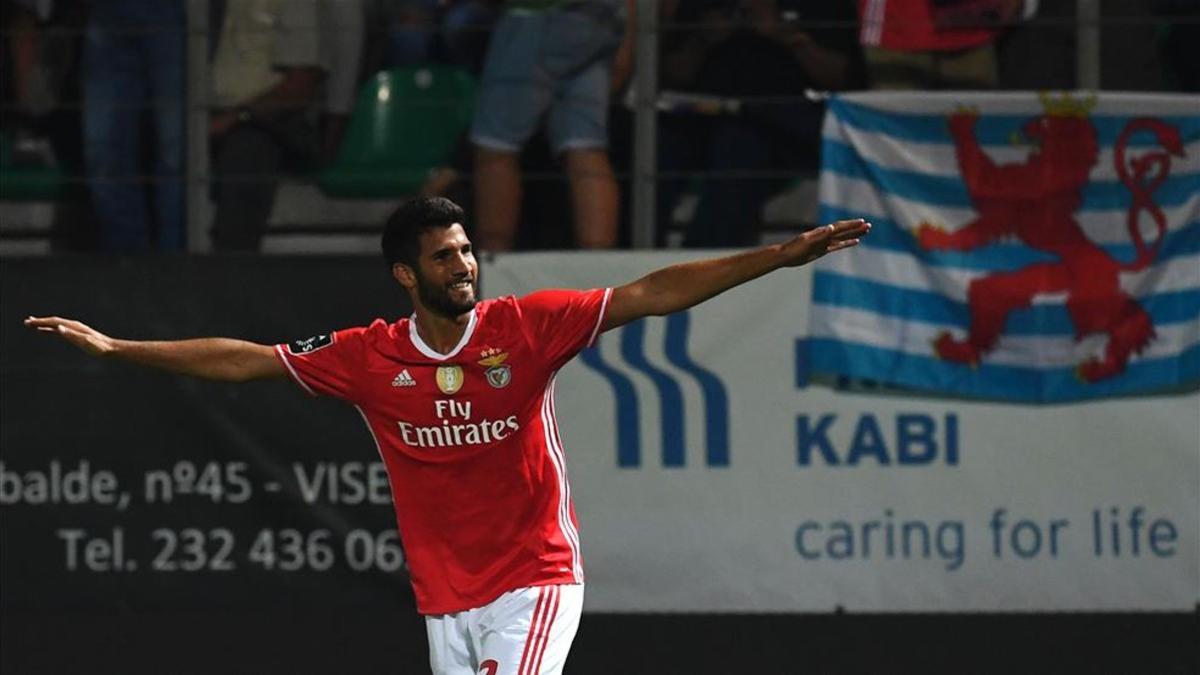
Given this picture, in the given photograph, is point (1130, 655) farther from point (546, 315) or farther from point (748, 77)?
point (546, 315)

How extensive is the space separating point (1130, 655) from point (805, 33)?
2823mm

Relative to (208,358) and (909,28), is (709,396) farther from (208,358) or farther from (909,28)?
(208,358)

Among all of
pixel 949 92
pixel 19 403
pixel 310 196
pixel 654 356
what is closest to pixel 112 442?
pixel 19 403

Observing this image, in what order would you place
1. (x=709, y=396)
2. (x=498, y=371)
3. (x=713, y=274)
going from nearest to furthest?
1. (x=713, y=274)
2. (x=498, y=371)
3. (x=709, y=396)

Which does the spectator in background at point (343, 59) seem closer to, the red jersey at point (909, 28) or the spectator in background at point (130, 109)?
the spectator in background at point (130, 109)

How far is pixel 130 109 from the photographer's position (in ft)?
33.0

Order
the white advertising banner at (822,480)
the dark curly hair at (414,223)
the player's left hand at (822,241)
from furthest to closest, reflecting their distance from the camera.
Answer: the white advertising banner at (822,480), the dark curly hair at (414,223), the player's left hand at (822,241)

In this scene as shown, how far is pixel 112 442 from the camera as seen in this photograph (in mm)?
9906

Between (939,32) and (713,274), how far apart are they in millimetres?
3346

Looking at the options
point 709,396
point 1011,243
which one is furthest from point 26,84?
point 1011,243

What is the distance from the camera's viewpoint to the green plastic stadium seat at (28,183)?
400 inches

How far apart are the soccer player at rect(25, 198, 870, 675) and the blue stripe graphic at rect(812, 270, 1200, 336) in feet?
8.93

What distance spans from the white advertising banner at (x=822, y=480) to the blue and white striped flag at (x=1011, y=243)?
136 millimetres

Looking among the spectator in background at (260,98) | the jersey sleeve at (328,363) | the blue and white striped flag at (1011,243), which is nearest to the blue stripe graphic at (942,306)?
the blue and white striped flag at (1011,243)
